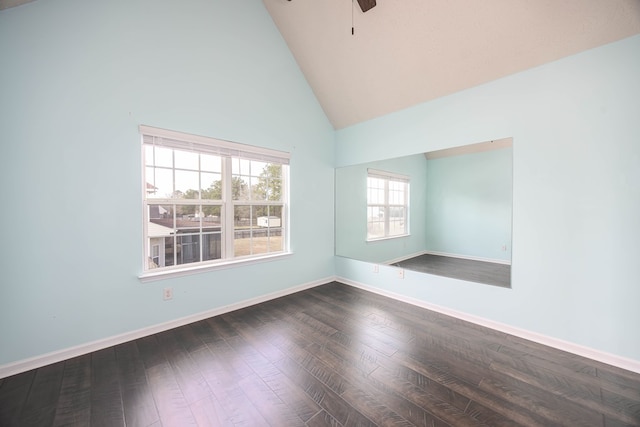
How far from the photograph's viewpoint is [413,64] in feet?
9.30

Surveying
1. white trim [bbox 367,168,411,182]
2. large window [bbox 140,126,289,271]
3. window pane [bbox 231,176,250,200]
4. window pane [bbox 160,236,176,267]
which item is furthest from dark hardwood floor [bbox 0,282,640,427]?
white trim [bbox 367,168,411,182]

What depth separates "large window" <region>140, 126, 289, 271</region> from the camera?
2553 millimetres

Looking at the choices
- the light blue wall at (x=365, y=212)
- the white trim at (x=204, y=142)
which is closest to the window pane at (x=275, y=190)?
the white trim at (x=204, y=142)

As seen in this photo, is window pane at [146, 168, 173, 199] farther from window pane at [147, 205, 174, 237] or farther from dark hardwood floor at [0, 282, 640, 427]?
dark hardwood floor at [0, 282, 640, 427]

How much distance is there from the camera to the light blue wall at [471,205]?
2623mm

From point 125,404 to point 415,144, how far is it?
3.74 metres

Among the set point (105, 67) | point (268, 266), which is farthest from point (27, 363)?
point (105, 67)

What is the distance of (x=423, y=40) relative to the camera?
2.60 metres

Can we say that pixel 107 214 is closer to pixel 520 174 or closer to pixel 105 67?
pixel 105 67

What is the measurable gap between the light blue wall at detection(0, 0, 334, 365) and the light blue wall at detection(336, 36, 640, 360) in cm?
291

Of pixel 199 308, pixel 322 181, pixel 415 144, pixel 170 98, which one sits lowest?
pixel 199 308

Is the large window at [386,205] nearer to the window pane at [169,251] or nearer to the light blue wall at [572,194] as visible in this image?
the light blue wall at [572,194]

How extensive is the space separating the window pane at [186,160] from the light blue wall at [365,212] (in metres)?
2.28

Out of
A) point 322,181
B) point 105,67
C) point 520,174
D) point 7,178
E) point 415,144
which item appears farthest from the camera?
Result: point 322,181
